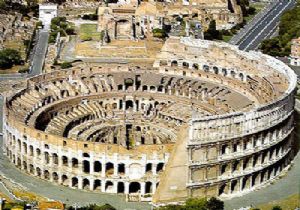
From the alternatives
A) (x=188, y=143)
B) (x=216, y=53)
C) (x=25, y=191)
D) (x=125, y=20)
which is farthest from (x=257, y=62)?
(x=125, y=20)

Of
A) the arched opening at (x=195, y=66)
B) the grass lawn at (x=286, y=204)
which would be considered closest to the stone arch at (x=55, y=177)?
the grass lawn at (x=286, y=204)

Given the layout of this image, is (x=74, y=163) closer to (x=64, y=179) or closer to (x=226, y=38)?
(x=64, y=179)

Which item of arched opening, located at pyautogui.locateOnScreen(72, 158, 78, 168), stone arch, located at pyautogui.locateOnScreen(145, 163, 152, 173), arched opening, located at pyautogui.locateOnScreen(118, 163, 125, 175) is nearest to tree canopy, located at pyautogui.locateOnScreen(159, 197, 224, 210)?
stone arch, located at pyautogui.locateOnScreen(145, 163, 152, 173)

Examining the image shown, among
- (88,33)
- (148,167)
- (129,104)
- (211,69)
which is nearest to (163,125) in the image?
(129,104)

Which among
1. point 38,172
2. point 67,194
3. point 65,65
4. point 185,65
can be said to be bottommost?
point 67,194

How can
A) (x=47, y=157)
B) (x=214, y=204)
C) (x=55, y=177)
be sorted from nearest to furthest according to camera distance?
(x=214, y=204) → (x=47, y=157) → (x=55, y=177)

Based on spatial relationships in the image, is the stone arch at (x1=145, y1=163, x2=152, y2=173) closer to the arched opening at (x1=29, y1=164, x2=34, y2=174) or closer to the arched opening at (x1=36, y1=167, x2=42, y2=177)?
the arched opening at (x1=36, y1=167, x2=42, y2=177)
